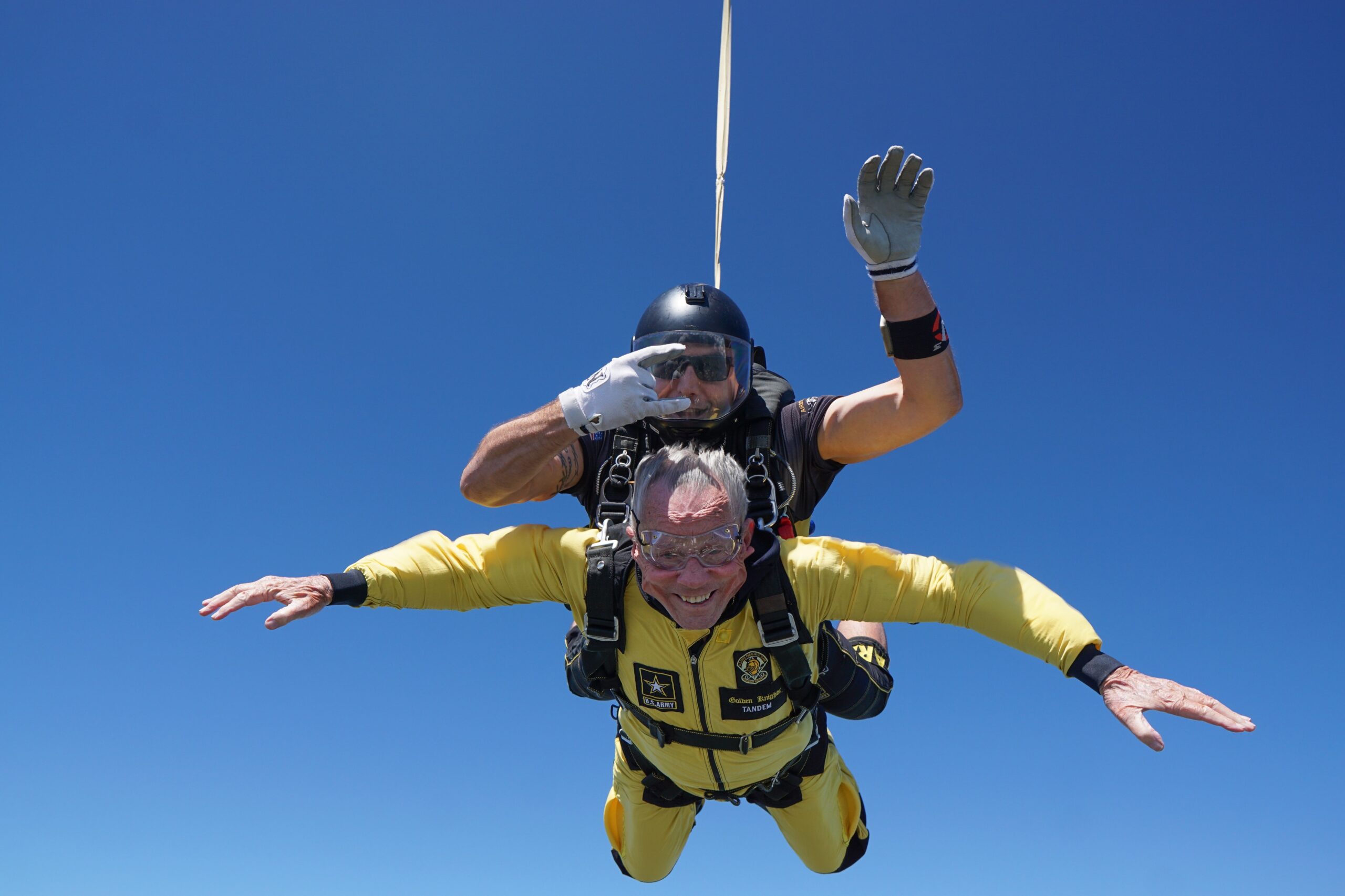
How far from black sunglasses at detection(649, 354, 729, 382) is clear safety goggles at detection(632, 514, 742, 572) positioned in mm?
835

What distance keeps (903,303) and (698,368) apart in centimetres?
81

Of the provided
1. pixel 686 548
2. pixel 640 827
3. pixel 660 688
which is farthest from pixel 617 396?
pixel 640 827

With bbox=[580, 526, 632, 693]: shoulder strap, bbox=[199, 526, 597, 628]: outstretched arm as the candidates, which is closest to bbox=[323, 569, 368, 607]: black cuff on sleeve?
bbox=[199, 526, 597, 628]: outstretched arm

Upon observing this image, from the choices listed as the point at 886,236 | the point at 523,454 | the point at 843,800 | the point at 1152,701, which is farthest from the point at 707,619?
the point at 843,800

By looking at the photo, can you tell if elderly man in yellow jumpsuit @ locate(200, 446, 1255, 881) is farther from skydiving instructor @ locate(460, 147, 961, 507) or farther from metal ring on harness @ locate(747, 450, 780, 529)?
skydiving instructor @ locate(460, 147, 961, 507)

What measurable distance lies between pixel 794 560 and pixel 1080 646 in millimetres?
913

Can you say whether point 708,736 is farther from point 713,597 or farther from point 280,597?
point 280,597

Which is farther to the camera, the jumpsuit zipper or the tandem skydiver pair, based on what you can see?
the jumpsuit zipper

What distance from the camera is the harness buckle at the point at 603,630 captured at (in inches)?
132

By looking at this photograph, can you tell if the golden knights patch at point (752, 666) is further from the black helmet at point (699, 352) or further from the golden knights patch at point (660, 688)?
the black helmet at point (699, 352)

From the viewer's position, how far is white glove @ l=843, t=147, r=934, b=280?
3.67 m

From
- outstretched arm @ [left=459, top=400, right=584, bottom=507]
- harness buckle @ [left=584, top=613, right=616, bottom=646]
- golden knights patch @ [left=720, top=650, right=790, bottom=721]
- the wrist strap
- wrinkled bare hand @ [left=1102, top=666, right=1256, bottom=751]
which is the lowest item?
wrinkled bare hand @ [left=1102, top=666, right=1256, bottom=751]

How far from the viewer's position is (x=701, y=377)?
12.7 ft

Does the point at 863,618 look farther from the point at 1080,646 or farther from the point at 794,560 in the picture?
the point at 1080,646
